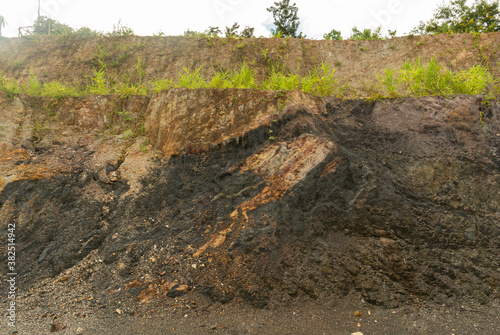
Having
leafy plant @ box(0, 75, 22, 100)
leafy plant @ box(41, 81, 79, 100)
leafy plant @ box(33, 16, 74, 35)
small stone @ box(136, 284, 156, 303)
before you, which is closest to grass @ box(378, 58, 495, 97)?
small stone @ box(136, 284, 156, 303)

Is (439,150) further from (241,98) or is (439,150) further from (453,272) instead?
(241,98)

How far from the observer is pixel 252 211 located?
378 cm

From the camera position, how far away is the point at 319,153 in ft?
13.1

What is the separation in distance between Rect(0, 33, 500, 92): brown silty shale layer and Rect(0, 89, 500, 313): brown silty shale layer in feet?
9.17

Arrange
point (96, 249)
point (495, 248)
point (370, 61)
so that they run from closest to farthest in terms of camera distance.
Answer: point (495, 248) → point (96, 249) → point (370, 61)

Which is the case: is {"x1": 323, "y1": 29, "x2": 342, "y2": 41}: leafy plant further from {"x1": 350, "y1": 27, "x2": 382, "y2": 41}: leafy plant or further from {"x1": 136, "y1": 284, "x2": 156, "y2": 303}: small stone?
{"x1": 136, "y1": 284, "x2": 156, "y2": 303}: small stone

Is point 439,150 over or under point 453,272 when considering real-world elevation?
over

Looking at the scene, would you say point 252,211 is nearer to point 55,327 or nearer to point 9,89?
point 55,327

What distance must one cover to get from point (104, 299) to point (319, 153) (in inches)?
124

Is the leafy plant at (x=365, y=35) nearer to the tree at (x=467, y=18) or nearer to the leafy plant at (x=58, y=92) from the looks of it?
the tree at (x=467, y=18)

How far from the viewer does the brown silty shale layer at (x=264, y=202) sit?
11.1 ft

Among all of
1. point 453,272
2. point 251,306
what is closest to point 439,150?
point 453,272

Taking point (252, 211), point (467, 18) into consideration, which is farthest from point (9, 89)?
point (467, 18)

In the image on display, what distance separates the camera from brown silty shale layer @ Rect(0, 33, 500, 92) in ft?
23.6
